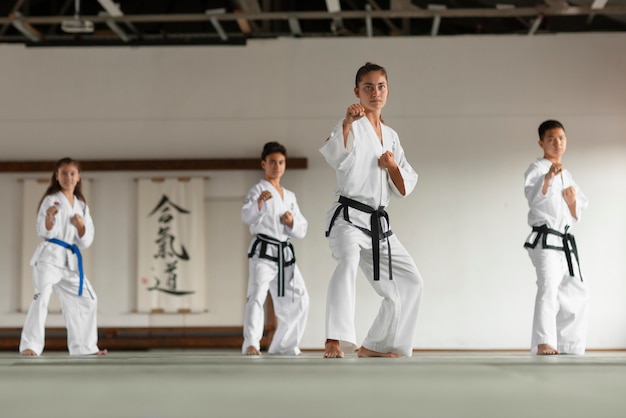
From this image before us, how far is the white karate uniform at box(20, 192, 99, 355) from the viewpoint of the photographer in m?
5.60

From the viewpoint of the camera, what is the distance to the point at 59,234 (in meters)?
5.69

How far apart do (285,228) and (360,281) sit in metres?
2.93

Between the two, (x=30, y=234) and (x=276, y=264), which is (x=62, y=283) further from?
(x=30, y=234)

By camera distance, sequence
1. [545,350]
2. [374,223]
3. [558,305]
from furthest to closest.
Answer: [558,305]
[545,350]
[374,223]

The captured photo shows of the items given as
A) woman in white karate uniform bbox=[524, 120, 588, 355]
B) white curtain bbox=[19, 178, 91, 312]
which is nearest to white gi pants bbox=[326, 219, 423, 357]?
woman in white karate uniform bbox=[524, 120, 588, 355]

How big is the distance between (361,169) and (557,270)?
71.6 inches

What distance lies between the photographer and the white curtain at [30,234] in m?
8.55

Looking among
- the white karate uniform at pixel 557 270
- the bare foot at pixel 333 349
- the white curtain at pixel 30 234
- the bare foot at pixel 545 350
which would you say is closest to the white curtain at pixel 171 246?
the white curtain at pixel 30 234

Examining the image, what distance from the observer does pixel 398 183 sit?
3.63 m

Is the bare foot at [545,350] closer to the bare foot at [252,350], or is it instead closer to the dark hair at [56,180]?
the bare foot at [252,350]

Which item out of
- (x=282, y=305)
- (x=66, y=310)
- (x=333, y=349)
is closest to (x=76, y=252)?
(x=66, y=310)

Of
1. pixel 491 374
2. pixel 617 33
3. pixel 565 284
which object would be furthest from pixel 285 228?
pixel 617 33

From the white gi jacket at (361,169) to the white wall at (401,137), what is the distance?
4.88m

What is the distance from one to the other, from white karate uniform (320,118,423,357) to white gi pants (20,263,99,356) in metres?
2.73
